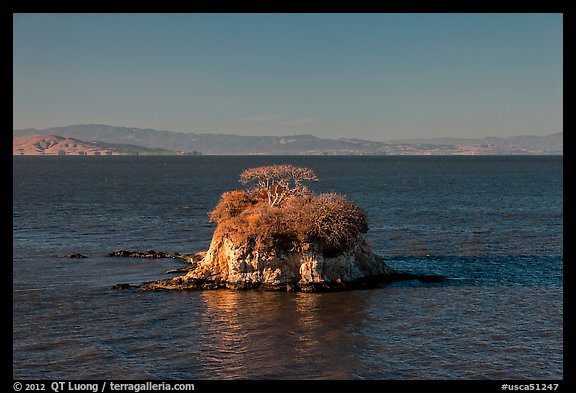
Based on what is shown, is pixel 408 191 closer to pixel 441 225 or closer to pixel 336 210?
pixel 441 225

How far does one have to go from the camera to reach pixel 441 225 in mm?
91938

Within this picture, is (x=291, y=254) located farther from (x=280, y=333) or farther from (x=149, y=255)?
(x=149, y=255)

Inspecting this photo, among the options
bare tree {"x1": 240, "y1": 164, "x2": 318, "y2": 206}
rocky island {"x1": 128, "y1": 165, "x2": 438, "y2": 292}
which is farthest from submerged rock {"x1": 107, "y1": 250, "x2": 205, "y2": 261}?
rocky island {"x1": 128, "y1": 165, "x2": 438, "y2": 292}

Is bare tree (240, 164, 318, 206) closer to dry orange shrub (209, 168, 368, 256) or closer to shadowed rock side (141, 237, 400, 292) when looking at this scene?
dry orange shrub (209, 168, 368, 256)

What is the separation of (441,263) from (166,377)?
36.8 meters

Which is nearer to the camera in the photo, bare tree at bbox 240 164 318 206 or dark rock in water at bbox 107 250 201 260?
bare tree at bbox 240 164 318 206

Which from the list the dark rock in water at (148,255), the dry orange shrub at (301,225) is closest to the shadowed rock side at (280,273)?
the dry orange shrub at (301,225)

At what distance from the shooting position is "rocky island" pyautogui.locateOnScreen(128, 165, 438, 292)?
2104 inches

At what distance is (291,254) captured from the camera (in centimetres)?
5381

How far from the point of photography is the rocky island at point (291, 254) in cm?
5344

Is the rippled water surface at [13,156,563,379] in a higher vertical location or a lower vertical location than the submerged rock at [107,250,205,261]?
lower

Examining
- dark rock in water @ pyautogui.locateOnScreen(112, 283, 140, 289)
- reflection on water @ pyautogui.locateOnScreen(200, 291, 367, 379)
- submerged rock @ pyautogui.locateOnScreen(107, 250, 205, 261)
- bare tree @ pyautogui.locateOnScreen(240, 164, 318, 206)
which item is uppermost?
bare tree @ pyautogui.locateOnScreen(240, 164, 318, 206)

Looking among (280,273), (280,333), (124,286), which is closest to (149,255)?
(124,286)
